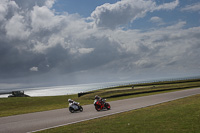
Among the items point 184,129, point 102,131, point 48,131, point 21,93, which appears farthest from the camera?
point 21,93

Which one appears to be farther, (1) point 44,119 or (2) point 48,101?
(2) point 48,101

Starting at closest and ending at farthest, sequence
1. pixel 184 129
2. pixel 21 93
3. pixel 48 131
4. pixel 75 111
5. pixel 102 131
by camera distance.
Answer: pixel 184 129, pixel 102 131, pixel 48 131, pixel 75 111, pixel 21 93

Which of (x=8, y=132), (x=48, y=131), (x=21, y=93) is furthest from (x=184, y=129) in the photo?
(x=21, y=93)

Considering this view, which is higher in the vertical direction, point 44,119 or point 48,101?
point 44,119

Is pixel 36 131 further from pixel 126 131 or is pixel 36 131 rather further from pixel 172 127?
pixel 172 127

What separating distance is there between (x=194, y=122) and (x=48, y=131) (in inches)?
256

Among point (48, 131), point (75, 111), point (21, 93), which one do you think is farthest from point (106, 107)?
point (21, 93)

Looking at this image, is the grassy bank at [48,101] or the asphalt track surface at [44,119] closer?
the asphalt track surface at [44,119]

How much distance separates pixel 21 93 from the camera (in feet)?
193

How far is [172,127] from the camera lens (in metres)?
8.61

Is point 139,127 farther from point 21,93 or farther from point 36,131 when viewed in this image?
point 21,93

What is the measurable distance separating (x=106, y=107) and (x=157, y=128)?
8.80 m

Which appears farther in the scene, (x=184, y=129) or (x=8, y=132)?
(x=8, y=132)

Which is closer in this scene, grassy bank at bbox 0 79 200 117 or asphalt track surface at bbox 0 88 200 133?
asphalt track surface at bbox 0 88 200 133
